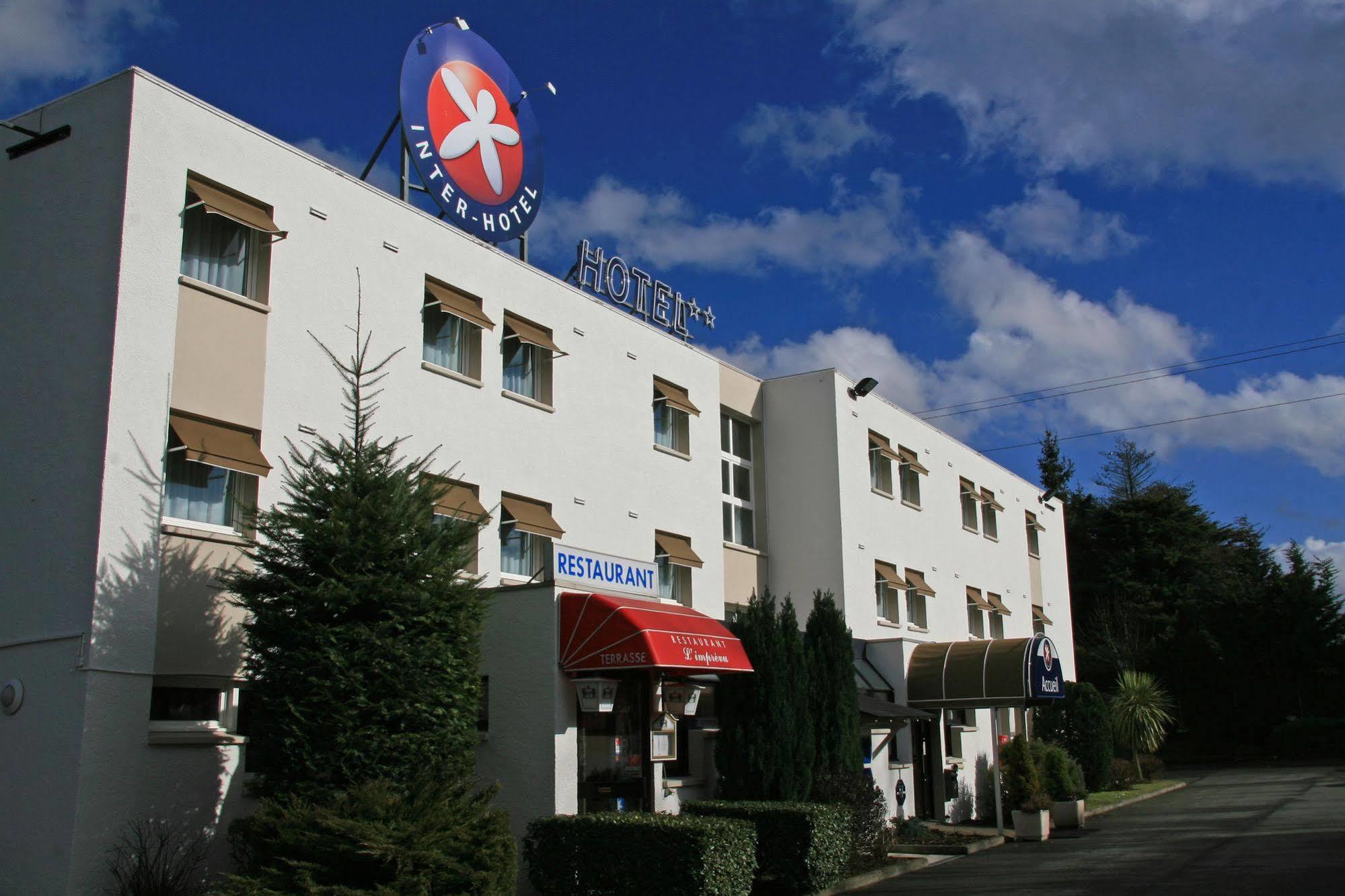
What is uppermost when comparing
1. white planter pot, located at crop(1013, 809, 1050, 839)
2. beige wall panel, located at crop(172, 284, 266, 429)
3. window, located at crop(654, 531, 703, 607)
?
beige wall panel, located at crop(172, 284, 266, 429)

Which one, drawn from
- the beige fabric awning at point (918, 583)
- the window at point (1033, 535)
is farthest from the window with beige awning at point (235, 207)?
the window at point (1033, 535)

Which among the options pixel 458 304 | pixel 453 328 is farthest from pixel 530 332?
pixel 458 304

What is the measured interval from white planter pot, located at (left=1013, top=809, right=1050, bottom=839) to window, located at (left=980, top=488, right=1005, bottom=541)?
13402mm

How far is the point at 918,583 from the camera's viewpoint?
30.0 meters

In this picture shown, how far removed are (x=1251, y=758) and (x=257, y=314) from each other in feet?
161

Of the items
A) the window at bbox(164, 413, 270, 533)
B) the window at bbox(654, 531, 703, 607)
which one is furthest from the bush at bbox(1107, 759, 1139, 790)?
the window at bbox(164, 413, 270, 533)

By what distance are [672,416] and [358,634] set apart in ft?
39.5

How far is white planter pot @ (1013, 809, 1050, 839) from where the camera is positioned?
75.8ft

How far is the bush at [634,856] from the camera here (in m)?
13.4

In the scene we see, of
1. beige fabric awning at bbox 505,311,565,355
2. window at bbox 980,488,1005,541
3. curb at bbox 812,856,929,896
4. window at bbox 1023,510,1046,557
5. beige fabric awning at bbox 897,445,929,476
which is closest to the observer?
curb at bbox 812,856,929,896

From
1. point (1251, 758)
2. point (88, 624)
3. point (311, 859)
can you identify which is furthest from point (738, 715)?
point (1251, 758)

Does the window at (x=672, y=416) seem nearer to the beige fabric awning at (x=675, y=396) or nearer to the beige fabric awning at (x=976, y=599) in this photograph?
the beige fabric awning at (x=675, y=396)

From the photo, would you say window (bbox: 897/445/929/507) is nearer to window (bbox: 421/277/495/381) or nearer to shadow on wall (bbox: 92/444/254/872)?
window (bbox: 421/277/495/381)

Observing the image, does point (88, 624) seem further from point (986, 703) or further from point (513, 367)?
point (986, 703)
